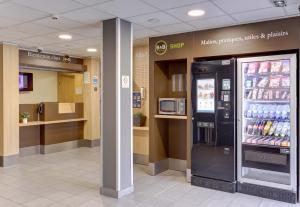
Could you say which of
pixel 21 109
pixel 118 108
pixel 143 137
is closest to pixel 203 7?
pixel 118 108

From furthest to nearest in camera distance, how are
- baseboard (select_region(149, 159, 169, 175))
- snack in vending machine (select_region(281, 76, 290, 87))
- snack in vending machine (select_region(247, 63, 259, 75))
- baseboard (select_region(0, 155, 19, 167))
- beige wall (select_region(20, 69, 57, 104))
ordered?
beige wall (select_region(20, 69, 57, 104)) < baseboard (select_region(0, 155, 19, 167)) < baseboard (select_region(149, 159, 169, 175)) < snack in vending machine (select_region(247, 63, 259, 75)) < snack in vending machine (select_region(281, 76, 290, 87))

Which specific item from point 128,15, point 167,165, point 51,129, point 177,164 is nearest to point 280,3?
point 128,15

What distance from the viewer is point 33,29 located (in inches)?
184

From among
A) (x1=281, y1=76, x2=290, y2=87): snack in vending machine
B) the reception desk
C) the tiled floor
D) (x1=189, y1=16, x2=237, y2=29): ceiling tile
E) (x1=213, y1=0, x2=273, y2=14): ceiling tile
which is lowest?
the tiled floor

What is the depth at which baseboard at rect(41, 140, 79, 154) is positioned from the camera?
7328mm

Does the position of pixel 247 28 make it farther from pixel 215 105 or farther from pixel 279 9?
pixel 215 105

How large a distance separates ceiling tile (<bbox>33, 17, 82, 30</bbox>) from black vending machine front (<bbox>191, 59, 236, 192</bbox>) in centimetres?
208

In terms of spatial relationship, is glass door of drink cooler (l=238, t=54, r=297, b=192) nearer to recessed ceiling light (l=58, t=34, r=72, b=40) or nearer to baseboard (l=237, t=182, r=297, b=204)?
baseboard (l=237, t=182, r=297, b=204)

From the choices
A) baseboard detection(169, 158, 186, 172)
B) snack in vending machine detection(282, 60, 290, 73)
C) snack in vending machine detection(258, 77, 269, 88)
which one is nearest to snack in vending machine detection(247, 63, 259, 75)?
snack in vending machine detection(258, 77, 269, 88)

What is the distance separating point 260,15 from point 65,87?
24.0 feet

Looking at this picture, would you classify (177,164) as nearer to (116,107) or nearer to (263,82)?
(116,107)

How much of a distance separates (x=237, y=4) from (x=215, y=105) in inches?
64.9

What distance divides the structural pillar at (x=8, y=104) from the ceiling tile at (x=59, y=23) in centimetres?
218

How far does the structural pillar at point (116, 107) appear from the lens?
4.06 meters
